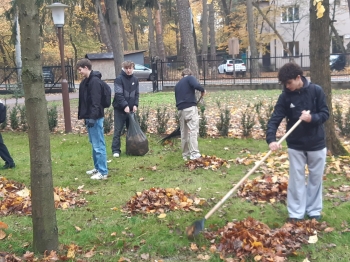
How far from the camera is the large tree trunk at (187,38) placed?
54.6 ft

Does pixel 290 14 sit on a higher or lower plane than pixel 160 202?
higher

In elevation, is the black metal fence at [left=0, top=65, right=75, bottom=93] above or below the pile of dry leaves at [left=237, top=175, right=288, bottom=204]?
above

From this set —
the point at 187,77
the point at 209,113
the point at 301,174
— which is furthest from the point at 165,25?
the point at 301,174

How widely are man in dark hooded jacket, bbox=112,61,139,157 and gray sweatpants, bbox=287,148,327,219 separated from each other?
4.52 metres

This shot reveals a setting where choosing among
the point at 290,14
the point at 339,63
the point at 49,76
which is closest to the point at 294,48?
the point at 290,14

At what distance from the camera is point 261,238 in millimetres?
4738

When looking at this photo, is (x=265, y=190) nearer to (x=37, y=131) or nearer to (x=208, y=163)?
(x=208, y=163)

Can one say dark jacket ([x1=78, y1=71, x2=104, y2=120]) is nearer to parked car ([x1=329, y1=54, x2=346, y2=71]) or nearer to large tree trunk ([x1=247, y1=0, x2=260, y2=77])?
large tree trunk ([x1=247, y1=0, x2=260, y2=77])

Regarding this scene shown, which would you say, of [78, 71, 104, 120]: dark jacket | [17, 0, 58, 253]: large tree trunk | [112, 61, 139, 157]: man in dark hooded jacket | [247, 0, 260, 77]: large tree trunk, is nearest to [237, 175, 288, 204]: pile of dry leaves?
[78, 71, 104, 120]: dark jacket

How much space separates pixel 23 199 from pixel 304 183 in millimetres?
3804

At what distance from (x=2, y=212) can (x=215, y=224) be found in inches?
111

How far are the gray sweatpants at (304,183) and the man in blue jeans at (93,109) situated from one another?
3.40 metres

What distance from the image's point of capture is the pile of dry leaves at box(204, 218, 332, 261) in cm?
455

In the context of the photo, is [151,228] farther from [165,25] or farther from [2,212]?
[165,25]
